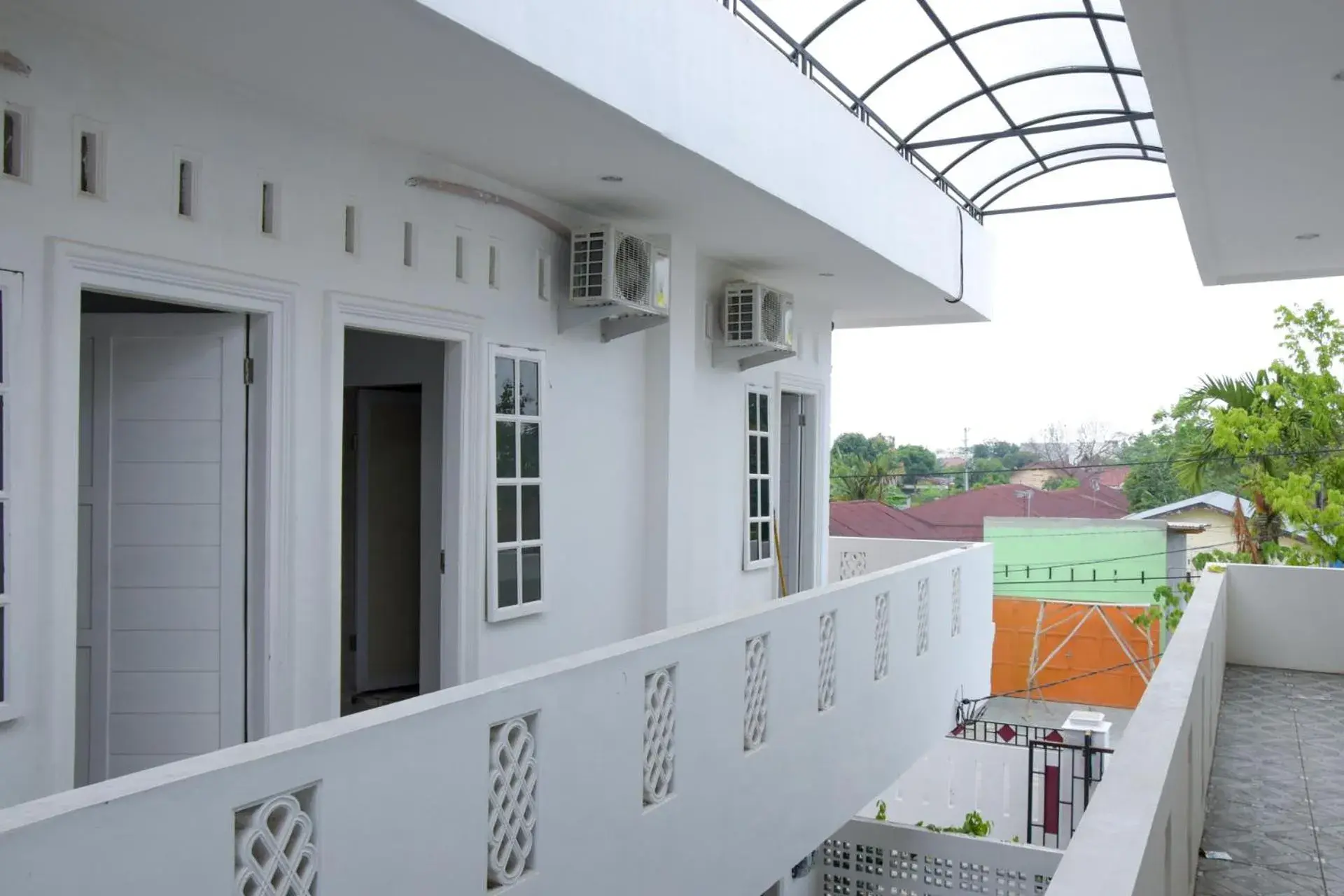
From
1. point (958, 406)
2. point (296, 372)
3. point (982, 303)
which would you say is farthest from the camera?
point (958, 406)

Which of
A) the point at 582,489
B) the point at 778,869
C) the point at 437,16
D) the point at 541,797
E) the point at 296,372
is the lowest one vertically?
the point at 778,869

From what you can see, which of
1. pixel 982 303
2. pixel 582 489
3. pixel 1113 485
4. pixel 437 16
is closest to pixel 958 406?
pixel 1113 485

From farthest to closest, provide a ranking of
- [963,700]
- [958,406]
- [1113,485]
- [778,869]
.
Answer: [958,406]
[1113,485]
[963,700]
[778,869]

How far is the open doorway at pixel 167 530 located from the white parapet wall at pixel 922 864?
18.0 ft

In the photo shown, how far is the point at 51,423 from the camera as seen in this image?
11.7ft

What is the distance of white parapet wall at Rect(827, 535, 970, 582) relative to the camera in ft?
35.4

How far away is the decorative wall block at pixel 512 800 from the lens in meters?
3.42

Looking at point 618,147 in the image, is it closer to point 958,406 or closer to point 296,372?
point 296,372

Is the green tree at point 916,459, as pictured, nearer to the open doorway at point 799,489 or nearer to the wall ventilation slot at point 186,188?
the open doorway at point 799,489

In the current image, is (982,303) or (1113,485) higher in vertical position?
(982,303)

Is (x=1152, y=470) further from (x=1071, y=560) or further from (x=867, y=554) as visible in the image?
(x=867, y=554)

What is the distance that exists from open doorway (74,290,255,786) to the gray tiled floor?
380 cm

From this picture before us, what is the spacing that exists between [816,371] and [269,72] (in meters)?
6.23

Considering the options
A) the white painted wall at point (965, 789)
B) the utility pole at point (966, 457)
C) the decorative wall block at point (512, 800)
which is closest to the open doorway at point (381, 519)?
the decorative wall block at point (512, 800)
